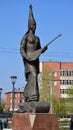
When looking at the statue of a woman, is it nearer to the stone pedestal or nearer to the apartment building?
the stone pedestal

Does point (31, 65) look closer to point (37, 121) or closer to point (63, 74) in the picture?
point (37, 121)

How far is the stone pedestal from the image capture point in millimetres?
18328

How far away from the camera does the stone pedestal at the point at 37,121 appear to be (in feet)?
60.1

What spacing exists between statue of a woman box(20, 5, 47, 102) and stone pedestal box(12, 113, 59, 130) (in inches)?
38.2

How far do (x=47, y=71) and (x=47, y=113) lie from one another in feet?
225

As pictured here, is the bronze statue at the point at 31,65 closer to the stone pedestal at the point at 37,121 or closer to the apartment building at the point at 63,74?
the stone pedestal at the point at 37,121

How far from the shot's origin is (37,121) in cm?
1838

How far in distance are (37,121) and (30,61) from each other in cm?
263

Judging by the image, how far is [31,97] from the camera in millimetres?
19359

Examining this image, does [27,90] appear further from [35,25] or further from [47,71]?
[47,71]

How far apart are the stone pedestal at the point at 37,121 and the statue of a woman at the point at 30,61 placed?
970 millimetres

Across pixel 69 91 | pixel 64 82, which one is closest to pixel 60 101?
pixel 69 91

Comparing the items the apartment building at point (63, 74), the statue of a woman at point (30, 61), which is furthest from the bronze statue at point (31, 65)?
the apartment building at point (63, 74)

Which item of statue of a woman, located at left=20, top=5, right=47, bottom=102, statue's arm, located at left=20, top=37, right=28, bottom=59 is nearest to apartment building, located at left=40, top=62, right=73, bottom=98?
statue of a woman, located at left=20, top=5, right=47, bottom=102
